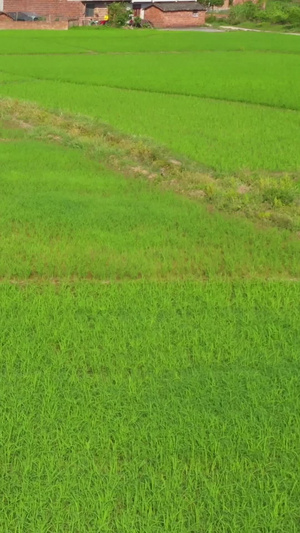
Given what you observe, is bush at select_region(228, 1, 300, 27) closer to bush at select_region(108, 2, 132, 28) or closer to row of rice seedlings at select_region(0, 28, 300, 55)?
row of rice seedlings at select_region(0, 28, 300, 55)

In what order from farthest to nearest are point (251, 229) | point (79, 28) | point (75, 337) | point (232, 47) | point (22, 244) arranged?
point (79, 28) → point (232, 47) → point (251, 229) → point (22, 244) → point (75, 337)

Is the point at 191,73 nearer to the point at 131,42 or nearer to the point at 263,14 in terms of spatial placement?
the point at 131,42

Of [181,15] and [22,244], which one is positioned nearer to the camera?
[22,244]

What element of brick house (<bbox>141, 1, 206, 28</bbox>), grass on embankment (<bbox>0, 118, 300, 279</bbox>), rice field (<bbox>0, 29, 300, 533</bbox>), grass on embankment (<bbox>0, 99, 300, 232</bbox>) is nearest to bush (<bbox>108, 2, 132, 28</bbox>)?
brick house (<bbox>141, 1, 206, 28</bbox>)

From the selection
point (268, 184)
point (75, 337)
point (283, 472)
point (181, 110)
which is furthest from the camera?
point (181, 110)

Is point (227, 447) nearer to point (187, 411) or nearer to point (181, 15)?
point (187, 411)

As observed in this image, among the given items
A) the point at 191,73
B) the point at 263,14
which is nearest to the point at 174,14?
the point at 263,14

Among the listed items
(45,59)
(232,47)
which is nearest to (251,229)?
(45,59)
